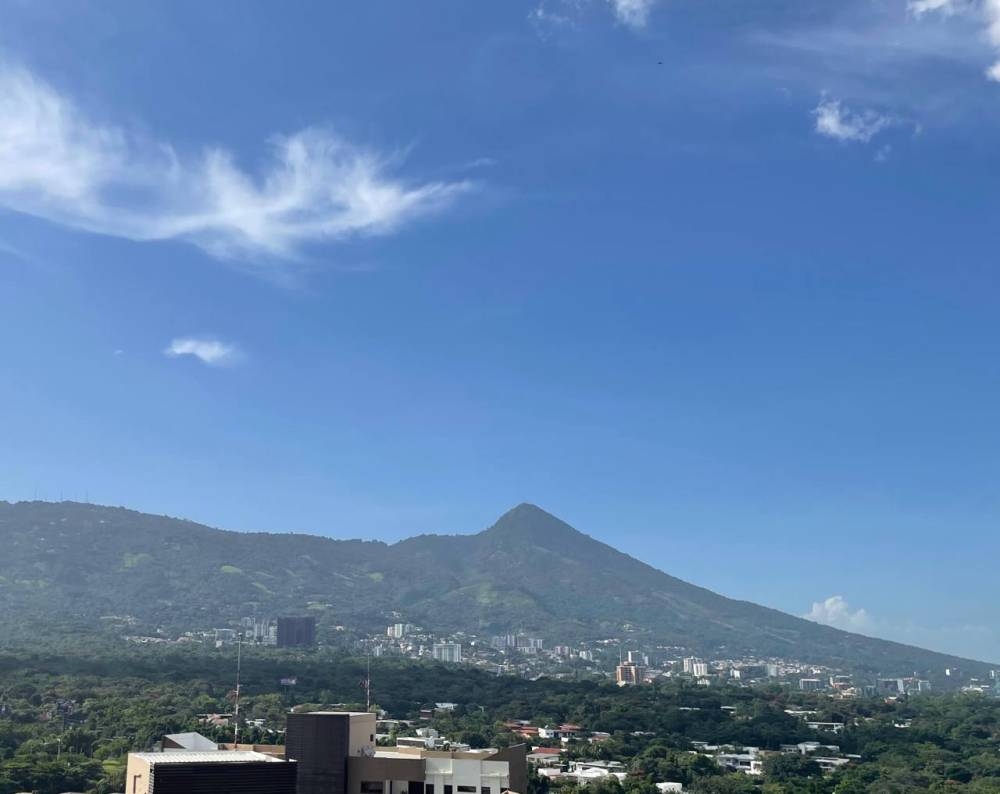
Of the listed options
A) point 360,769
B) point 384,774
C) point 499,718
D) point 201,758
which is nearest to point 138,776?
point 201,758

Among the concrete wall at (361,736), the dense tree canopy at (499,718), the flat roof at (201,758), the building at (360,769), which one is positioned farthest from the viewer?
the dense tree canopy at (499,718)

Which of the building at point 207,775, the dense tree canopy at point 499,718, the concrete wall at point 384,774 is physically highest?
the building at point 207,775

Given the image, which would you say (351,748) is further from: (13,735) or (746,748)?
(746,748)

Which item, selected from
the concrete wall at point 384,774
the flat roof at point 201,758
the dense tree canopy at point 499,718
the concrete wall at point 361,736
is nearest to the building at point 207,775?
the flat roof at point 201,758

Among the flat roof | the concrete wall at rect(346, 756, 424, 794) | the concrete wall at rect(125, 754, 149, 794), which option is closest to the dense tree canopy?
the concrete wall at rect(346, 756, 424, 794)

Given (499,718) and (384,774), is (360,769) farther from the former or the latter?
(499,718)

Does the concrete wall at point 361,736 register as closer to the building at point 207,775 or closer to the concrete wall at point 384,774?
the concrete wall at point 384,774
